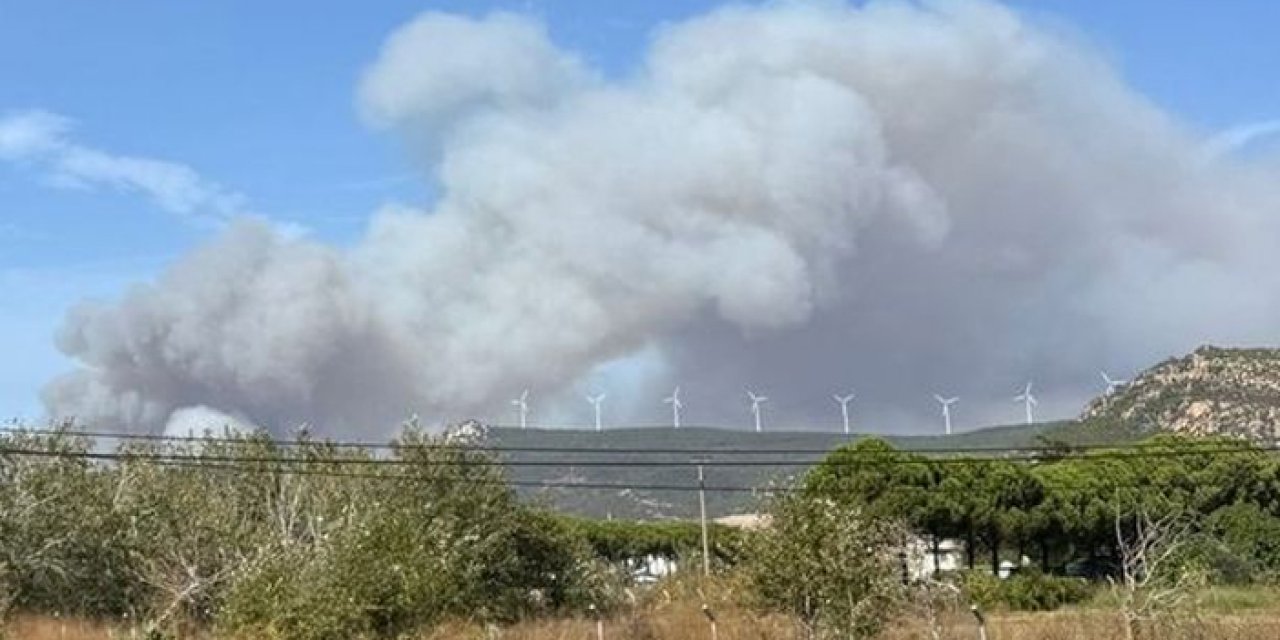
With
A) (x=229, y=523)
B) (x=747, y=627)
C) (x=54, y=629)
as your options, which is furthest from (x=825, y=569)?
(x=229, y=523)

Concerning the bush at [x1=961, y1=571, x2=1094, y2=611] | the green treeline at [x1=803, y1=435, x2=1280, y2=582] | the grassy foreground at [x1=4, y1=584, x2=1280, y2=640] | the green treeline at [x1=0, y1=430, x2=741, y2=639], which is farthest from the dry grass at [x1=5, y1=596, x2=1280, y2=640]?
the green treeline at [x1=803, y1=435, x2=1280, y2=582]

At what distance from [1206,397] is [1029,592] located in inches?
4137

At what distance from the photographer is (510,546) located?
65.2 m

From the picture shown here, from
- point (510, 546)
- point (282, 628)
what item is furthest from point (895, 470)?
point (282, 628)

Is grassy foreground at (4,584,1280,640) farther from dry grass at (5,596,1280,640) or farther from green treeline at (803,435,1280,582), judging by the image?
green treeline at (803,435,1280,582)

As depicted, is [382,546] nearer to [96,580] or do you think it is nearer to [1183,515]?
[96,580]

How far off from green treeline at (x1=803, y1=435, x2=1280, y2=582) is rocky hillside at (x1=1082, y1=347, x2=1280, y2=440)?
161ft

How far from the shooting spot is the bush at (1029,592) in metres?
72.1

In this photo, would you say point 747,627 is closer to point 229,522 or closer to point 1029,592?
point 229,522

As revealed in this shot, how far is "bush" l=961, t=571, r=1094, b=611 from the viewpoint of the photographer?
236 ft

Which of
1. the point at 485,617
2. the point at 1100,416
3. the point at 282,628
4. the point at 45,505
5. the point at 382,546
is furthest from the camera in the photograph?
the point at 1100,416

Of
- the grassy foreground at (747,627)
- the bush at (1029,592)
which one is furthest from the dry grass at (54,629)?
the bush at (1029,592)

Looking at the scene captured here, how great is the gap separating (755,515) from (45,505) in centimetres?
3041

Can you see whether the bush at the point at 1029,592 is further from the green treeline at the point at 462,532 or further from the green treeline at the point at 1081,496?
the green treeline at the point at 1081,496
